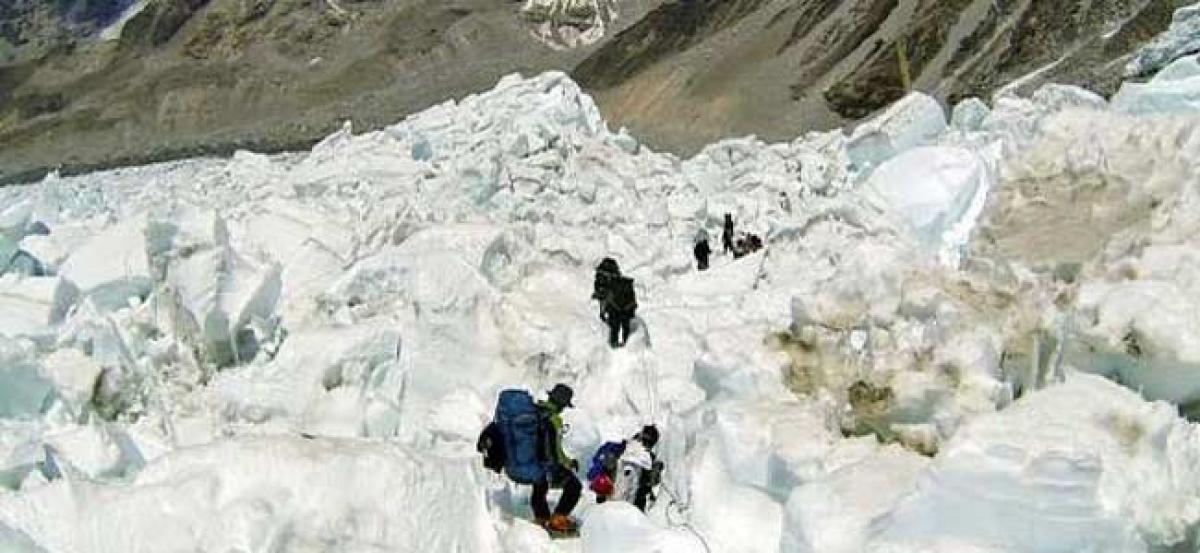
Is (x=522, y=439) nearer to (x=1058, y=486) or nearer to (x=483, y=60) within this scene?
(x=1058, y=486)

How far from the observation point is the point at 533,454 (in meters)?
6.84

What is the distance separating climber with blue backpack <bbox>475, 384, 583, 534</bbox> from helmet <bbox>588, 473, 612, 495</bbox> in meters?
0.27

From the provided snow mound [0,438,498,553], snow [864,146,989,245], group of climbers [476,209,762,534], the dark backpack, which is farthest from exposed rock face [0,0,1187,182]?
snow mound [0,438,498,553]

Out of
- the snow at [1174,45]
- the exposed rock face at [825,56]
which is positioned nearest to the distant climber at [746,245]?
the snow at [1174,45]

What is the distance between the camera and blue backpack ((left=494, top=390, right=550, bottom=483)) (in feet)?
22.4

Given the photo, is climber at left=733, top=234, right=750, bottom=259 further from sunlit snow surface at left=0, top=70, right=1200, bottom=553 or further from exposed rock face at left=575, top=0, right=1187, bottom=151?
exposed rock face at left=575, top=0, right=1187, bottom=151

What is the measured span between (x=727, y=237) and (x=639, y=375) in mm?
7957

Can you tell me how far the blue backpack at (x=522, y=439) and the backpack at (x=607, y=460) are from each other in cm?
48

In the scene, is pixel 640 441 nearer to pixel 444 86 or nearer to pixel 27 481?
pixel 27 481

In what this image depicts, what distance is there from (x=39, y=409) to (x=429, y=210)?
23.9 ft

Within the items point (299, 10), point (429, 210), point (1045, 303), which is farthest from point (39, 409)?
point (299, 10)

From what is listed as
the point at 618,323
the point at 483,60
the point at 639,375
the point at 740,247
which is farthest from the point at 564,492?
the point at 483,60

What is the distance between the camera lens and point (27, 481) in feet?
24.1

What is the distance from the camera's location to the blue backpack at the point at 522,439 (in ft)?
22.4
